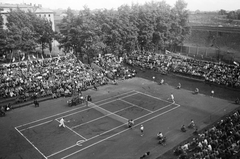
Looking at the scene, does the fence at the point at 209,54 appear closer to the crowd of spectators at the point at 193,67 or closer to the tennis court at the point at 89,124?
the crowd of spectators at the point at 193,67

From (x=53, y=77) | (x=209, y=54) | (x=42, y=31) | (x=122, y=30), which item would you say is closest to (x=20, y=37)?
(x=42, y=31)

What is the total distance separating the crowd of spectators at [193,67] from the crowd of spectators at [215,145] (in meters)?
19.2

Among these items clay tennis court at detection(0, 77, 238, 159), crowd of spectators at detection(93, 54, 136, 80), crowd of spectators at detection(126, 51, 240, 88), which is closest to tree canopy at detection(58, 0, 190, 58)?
crowd of spectators at detection(93, 54, 136, 80)

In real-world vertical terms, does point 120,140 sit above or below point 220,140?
below

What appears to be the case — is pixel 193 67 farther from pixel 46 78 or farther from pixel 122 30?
pixel 46 78

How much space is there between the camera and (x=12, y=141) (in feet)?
85.1

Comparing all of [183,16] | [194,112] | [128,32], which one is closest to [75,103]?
[194,112]

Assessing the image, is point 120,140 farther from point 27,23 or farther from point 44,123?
point 27,23

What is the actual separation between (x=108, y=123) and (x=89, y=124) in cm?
234

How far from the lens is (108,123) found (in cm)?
Result: 2989

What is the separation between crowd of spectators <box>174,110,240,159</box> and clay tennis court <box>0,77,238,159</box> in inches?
82.8

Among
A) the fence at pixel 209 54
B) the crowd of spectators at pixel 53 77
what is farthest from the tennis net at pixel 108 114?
the fence at pixel 209 54

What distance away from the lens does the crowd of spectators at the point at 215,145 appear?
67.6ft

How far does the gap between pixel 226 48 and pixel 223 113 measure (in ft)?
189
